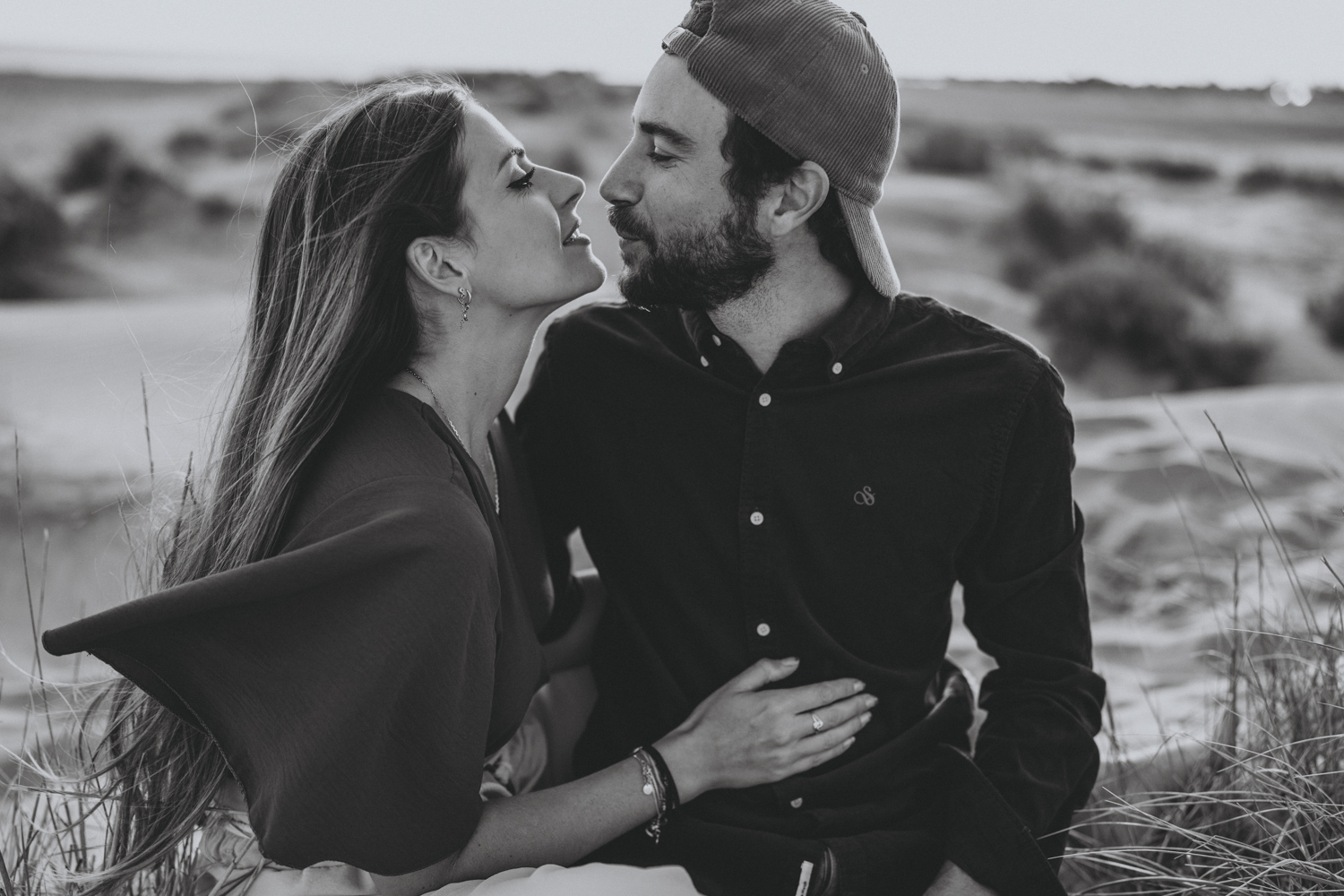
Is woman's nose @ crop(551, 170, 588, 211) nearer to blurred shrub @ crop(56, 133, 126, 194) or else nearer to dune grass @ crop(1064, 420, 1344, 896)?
dune grass @ crop(1064, 420, 1344, 896)

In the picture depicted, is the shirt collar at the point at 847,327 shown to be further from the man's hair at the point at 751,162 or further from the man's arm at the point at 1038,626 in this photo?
the man's arm at the point at 1038,626

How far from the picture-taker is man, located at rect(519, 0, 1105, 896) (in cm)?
215

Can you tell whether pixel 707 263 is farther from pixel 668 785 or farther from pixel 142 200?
pixel 142 200

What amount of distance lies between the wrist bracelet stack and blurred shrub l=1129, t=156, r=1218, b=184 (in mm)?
17162

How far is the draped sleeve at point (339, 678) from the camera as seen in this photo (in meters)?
1.62

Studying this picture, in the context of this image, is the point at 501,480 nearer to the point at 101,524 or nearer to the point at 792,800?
the point at 792,800

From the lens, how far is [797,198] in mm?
2305

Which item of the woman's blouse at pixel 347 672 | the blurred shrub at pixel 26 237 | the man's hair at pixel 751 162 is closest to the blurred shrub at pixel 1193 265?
the man's hair at pixel 751 162

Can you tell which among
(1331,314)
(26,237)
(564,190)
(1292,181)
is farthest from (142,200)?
(1292,181)

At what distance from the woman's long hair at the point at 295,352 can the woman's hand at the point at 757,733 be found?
0.79 metres

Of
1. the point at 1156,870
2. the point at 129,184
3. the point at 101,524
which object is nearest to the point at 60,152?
the point at 129,184

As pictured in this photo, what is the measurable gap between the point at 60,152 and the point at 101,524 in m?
13.0

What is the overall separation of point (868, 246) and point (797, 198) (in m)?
0.17

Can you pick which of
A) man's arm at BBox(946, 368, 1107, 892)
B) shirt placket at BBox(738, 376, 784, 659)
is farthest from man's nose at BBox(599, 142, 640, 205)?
man's arm at BBox(946, 368, 1107, 892)
